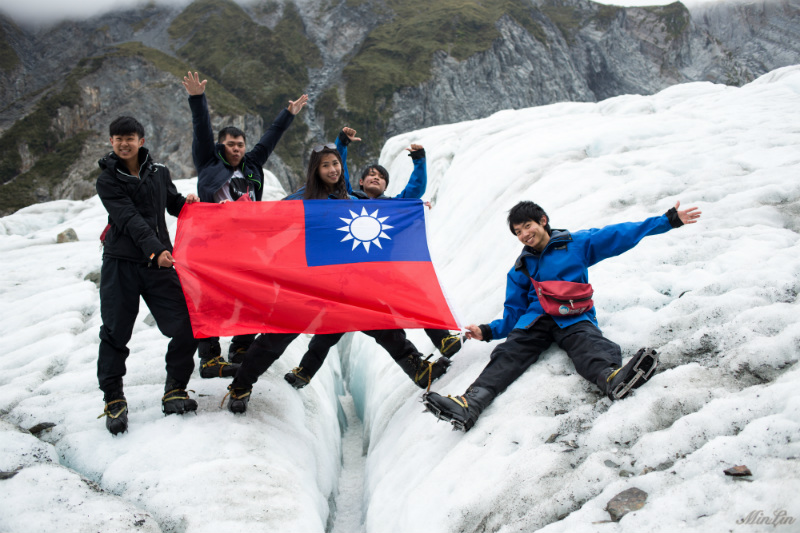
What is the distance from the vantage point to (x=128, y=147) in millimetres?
3250

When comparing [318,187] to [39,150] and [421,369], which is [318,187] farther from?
[39,150]

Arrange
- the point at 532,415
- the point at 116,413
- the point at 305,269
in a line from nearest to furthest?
the point at 532,415 → the point at 116,413 → the point at 305,269

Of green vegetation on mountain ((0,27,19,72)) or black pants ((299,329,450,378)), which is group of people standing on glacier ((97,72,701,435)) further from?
green vegetation on mountain ((0,27,19,72))

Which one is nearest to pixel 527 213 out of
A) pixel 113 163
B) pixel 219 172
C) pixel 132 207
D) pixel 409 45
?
pixel 219 172

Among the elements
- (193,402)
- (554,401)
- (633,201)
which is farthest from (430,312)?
(633,201)

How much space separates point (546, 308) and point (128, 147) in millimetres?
3135

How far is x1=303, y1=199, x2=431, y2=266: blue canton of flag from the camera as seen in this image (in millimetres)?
3977

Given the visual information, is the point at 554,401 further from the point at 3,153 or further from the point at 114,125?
the point at 3,153

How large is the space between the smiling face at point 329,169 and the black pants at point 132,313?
4.71 feet

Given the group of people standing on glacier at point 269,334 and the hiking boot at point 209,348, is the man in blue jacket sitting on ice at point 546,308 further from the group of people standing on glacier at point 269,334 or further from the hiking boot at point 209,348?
the hiking boot at point 209,348

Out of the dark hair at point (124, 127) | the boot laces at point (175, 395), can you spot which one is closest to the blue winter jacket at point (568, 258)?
the boot laces at point (175, 395)

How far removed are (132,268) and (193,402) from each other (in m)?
1.10

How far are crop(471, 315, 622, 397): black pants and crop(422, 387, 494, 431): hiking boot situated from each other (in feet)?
0.30

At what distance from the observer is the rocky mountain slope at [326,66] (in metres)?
52.5
